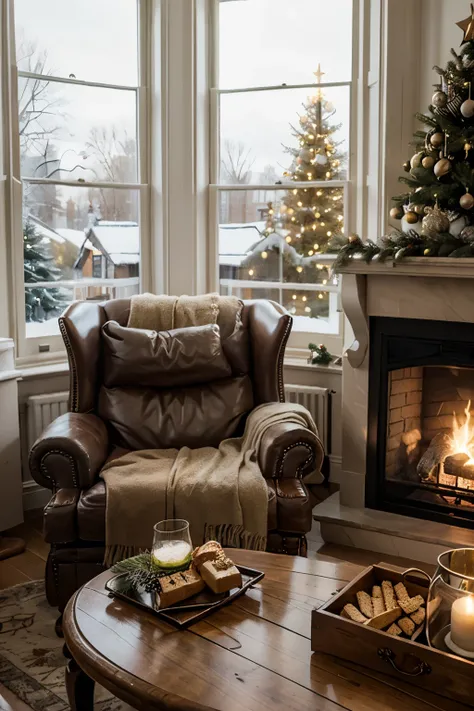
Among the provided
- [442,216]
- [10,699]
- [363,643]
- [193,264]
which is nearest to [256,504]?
[10,699]

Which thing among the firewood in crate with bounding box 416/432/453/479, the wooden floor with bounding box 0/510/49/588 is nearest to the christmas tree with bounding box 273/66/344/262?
the firewood in crate with bounding box 416/432/453/479

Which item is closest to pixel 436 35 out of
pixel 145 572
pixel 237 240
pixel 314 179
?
pixel 314 179

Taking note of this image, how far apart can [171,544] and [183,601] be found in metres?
0.14

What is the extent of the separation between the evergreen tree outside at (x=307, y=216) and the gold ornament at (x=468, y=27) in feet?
2.95

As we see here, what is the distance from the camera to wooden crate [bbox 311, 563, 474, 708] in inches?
57.9

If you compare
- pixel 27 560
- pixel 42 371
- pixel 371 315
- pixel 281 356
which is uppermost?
pixel 371 315

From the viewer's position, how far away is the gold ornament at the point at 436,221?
3066 mm

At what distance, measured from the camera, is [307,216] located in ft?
13.3

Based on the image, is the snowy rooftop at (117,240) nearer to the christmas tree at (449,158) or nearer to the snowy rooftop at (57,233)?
the snowy rooftop at (57,233)

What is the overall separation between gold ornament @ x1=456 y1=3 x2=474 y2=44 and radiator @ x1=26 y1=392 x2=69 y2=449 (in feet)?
7.95

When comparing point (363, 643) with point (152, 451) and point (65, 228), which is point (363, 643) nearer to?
point (152, 451)

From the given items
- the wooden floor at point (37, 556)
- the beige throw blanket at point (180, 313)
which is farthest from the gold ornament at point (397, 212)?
the wooden floor at point (37, 556)

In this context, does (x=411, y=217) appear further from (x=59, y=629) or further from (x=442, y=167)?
(x=59, y=629)

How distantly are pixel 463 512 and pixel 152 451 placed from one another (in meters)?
1.36
